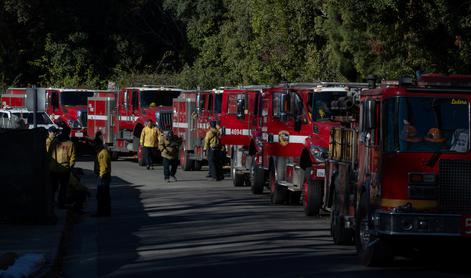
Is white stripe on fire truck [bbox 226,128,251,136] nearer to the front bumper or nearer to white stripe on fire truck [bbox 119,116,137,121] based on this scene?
white stripe on fire truck [bbox 119,116,137,121]

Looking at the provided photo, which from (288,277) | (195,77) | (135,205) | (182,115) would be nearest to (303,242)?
(288,277)

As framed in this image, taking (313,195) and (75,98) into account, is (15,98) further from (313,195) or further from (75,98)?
(313,195)

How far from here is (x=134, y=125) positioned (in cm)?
4116

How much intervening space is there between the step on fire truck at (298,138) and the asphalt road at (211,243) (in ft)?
1.86

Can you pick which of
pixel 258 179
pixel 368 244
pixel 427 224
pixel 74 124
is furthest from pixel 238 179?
pixel 427 224

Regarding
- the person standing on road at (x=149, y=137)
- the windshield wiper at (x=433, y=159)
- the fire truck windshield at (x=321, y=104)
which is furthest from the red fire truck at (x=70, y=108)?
the windshield wiper at (x=433, y=159)

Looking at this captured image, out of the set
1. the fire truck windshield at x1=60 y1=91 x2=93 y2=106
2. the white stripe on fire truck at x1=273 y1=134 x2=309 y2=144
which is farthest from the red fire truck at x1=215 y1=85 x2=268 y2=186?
the fire truck windshield at x1=60 y1=91 x2=93 y2=106

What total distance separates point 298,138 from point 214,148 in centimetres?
943

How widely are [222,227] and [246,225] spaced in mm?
514

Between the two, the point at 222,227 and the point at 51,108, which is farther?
the point at 51,108

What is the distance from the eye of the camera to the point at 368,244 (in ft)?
49.4

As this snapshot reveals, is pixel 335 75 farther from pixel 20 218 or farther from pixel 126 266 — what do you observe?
pixel 126 266

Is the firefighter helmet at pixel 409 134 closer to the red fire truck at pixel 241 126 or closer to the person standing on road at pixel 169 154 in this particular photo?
the red fire truck at pixel 241 126

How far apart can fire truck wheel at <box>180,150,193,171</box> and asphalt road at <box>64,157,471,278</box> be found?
31.8 ft
